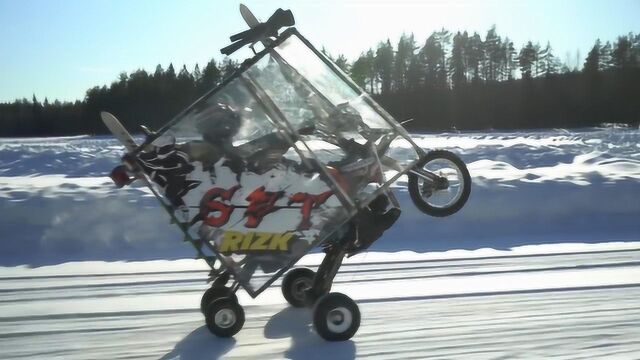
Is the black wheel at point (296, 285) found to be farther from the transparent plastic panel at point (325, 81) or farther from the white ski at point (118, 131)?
the white ski at point (118, 131)

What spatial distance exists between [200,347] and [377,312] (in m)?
1.58

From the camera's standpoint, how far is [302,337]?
4883 mm

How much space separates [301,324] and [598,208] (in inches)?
248

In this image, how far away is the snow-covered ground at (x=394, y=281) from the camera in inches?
186

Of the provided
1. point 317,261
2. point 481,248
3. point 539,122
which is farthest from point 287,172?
point 539,122

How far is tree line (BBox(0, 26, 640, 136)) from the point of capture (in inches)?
1769

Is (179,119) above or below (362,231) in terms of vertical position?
above

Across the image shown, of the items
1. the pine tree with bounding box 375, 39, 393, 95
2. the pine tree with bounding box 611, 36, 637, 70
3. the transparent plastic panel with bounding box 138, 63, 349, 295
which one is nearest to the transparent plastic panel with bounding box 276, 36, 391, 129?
the transparent plastic panel with bounding box 138, 63, 349, 295

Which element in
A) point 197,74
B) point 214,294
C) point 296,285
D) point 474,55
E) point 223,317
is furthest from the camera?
point 474,55

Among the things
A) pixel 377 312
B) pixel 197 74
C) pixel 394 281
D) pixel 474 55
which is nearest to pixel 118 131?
pixel 377 312

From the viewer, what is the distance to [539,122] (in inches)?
1865

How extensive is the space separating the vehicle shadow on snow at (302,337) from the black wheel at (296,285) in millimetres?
82

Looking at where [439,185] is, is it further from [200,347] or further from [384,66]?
[384,66]

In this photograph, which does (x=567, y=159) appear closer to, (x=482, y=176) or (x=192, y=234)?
(x=482, y=176)
